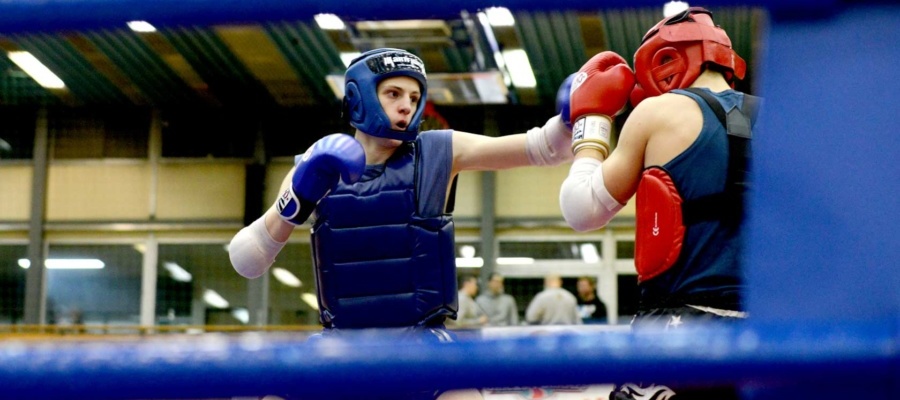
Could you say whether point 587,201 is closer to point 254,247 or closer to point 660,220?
point 660,220

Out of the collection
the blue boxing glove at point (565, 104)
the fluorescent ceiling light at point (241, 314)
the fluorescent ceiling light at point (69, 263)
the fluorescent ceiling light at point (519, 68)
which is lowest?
the blue boxing glove at point (565, 104)

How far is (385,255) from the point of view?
251cm

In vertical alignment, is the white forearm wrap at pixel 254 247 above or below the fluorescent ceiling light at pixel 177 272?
below

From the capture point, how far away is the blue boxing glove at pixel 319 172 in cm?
A: 216

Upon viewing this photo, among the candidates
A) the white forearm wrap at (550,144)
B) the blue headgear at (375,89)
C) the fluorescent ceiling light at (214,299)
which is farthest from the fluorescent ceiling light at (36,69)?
the white forearm wrap at (550,144)

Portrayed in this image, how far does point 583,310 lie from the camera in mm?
9086

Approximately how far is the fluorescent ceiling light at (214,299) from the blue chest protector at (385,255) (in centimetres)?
924

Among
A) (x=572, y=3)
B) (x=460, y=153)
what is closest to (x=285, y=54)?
(x=460, y=153)

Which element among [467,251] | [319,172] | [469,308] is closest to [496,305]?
[469,308]

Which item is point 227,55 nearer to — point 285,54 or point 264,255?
point 285,54

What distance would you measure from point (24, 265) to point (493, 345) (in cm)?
1225

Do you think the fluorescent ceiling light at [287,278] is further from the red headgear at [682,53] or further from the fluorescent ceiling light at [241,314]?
the red headgear at [682,53]

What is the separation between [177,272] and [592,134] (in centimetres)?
1035

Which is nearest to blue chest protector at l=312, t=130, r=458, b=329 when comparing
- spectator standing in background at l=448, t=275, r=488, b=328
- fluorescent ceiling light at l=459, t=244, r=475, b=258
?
spectator standing in background at l=448, t=275, r=488, b=328
